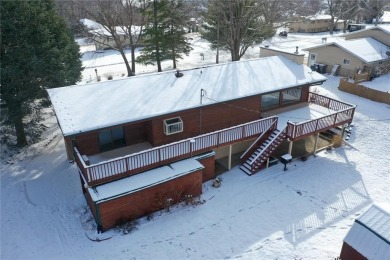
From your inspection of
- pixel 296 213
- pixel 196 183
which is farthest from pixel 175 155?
pixel 296 213

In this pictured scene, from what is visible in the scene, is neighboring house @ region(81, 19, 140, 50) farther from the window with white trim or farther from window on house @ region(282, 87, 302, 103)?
the window with white trim

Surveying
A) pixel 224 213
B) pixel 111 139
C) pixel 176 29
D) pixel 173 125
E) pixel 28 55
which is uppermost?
pixel 176 29

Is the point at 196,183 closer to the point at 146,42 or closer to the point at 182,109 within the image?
the point at 182,109

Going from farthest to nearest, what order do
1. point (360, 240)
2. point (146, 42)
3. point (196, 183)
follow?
1. point (146, 42)
2. point (196, 183)
3. point (360, 240)

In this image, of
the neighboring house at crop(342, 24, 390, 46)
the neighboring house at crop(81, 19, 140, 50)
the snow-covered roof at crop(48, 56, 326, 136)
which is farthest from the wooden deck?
the neighboring house at crop(81, 19, 140, 50)

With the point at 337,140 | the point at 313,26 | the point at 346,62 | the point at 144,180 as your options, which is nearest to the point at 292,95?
the point at 337,140

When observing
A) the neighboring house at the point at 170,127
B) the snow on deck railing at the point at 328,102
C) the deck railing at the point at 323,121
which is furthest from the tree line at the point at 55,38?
the deck railing at the point at 323,121

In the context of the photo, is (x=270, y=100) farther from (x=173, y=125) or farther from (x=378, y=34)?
(x=378, y=34)
